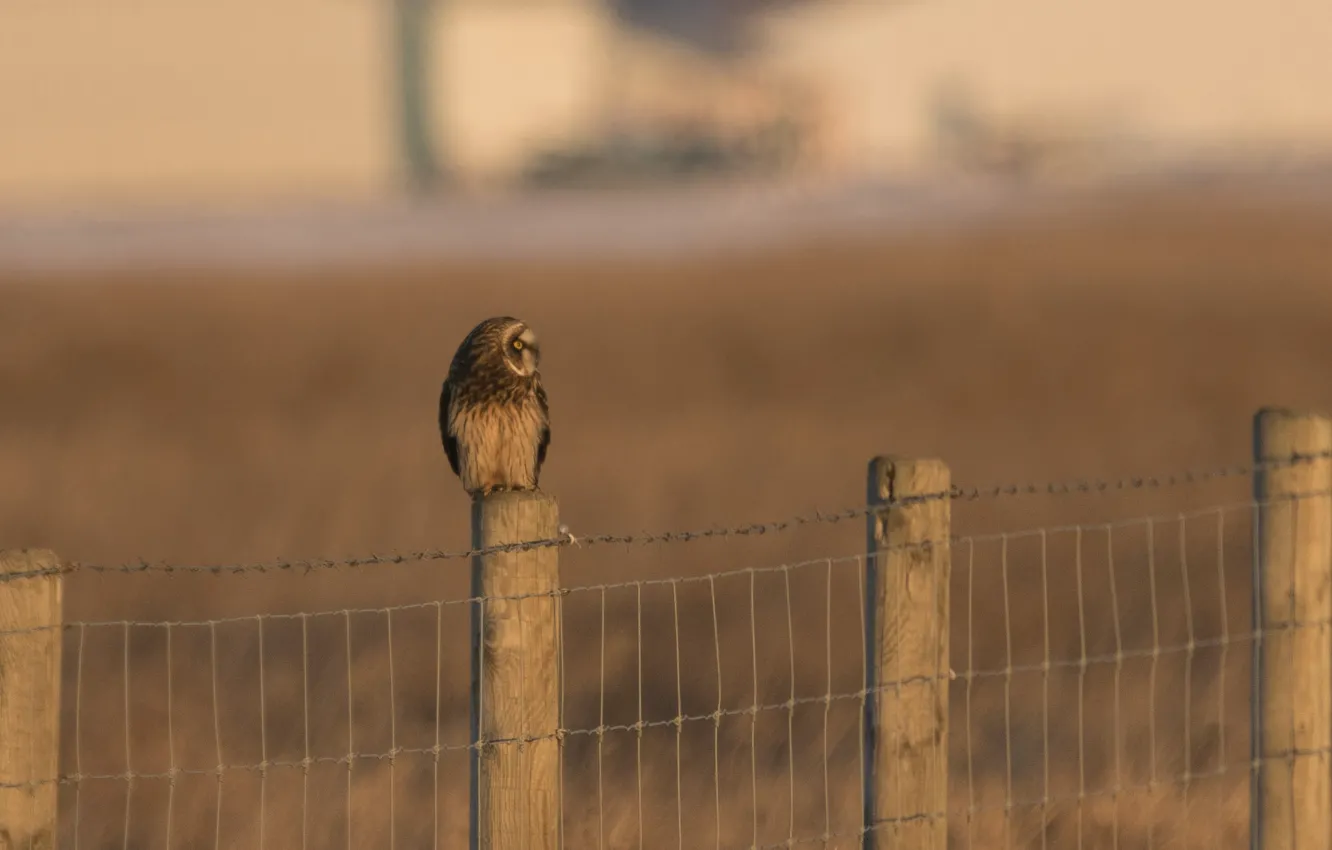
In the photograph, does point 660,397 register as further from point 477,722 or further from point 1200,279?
point 477,722

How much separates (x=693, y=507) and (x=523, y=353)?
284 inches

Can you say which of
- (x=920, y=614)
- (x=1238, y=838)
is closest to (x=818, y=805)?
(x=1238, y=838)

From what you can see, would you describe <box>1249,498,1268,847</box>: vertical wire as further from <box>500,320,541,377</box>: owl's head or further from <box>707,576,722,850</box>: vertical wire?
<box>500,320,541,377</box>: owl's head

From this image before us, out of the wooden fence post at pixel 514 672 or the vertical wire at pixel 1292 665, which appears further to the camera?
the vertical wire at pixel 1292 665

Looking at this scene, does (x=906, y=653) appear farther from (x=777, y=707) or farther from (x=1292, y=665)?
(x=1292, y=665)

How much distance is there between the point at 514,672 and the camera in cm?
397

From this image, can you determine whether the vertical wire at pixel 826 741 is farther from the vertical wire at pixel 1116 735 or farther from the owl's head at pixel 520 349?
the owl's head at pixel 520 349

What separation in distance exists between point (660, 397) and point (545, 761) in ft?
45.8

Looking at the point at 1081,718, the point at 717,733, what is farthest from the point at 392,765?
the point at 1081,718

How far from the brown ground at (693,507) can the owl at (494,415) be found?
73 centimetres

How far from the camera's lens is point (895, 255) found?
2567cm

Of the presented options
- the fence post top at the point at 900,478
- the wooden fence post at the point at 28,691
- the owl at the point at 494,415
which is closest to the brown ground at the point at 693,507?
the fence post top at the point at 900,478

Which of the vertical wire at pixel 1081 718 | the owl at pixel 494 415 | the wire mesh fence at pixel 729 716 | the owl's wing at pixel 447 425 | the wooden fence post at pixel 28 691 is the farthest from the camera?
the wire mesh fence at pixel 729 716

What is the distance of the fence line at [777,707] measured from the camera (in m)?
4.26
